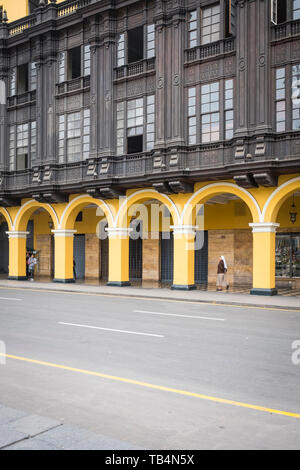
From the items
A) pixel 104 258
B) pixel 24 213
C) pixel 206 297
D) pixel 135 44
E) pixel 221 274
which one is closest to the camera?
pixel 206 297

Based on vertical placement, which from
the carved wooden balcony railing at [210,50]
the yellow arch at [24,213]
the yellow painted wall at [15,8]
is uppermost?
the yellow painted wall at [15,8]

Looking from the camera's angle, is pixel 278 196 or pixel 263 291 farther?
pixel 263 291

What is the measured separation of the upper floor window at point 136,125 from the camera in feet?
75.4

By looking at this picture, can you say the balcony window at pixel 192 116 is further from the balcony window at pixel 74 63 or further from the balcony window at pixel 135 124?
the balcony window at pixel 74 63

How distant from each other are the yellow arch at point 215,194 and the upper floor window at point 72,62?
9438 millimetres

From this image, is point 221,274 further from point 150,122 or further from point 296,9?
point 296,9

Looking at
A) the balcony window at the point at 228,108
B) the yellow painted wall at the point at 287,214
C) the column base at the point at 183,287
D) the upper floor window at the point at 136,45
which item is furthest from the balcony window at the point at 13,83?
the yellow painted wall at the point at 287,214

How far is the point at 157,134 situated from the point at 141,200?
3.59 m

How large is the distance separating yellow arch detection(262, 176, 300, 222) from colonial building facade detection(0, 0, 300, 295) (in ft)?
0.15

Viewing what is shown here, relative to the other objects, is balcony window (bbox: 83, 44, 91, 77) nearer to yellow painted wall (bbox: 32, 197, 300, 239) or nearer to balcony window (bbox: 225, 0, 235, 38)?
balcony window (bbox: 225, 0, 235, 38)

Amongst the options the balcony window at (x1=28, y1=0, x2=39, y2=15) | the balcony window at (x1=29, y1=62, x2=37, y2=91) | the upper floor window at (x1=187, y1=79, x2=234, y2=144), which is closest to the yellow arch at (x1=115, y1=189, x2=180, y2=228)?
the upper floor window at (x1=187, y1=79, x2=234, y2=144)

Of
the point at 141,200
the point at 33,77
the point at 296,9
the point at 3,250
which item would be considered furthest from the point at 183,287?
the point at 3,250

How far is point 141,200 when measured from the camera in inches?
953

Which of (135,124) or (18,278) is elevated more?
(135,124)
